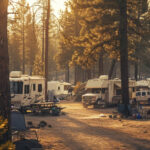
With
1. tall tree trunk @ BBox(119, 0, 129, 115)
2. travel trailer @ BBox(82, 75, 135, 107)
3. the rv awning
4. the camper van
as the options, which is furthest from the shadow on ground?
the rv awning

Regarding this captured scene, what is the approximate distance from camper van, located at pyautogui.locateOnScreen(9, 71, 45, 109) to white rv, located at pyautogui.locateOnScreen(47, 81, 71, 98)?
17.9m

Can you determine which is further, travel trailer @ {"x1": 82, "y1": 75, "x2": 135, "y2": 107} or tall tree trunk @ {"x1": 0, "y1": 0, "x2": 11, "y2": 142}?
travel trailer @ {"x1": 82, "y1": 75, "x2": 135, "y2": 107}

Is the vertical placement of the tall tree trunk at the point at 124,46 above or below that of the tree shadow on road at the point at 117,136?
above

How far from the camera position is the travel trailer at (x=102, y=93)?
32250mm

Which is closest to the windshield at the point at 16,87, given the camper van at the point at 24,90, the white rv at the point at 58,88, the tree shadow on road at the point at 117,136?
the camper van at the point at 24,90

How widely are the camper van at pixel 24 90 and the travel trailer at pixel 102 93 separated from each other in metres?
6.19

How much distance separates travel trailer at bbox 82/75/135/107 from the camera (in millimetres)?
32250

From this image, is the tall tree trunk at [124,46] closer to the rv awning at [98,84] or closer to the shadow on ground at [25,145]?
the rv awning at [98,84]

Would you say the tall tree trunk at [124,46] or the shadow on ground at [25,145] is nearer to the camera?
the shadow on ground at [25,145]

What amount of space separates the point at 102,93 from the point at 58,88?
15473 mm

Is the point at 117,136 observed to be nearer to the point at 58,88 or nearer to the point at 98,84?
the point at 98,84

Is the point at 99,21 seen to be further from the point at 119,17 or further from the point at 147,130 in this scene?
the point at 147,130

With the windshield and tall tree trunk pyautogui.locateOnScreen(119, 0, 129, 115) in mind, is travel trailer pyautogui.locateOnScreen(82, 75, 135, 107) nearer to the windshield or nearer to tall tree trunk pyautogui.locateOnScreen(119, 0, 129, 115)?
tall tree trunk pyautogui.locateOnScreen(119, 0, 129, 115)

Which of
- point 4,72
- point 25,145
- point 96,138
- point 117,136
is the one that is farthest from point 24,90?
point 25,145
